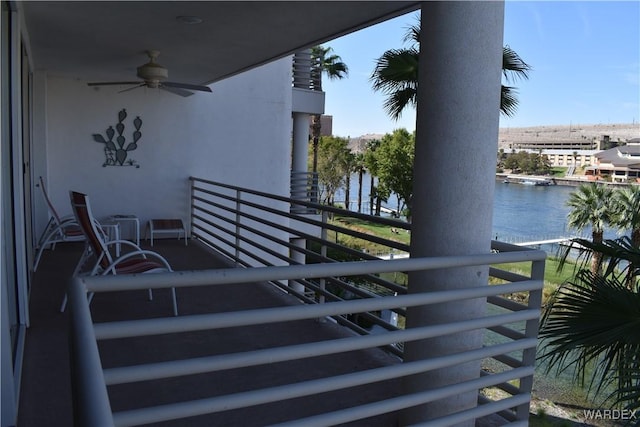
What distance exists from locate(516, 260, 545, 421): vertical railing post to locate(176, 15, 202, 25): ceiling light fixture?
3.25m

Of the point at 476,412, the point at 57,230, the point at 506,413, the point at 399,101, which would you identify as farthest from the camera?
the point at 399,101

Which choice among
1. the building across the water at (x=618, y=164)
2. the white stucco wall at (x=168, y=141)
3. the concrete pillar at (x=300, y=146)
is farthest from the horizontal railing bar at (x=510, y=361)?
the building across the water at (x=618, y=164)

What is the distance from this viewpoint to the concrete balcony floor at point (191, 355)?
278 centimetres

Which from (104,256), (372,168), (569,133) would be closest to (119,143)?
(104,256)

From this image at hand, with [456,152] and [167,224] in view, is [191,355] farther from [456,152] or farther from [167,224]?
[167,224]

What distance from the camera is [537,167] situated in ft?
176

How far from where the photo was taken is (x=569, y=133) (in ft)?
186

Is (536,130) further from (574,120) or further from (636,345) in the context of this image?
(636,345)

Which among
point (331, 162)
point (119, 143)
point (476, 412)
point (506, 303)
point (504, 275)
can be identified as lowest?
point (476, 412)

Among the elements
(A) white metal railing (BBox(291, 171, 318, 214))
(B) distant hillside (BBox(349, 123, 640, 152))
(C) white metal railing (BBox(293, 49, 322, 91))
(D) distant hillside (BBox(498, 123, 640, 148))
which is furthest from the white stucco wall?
(D) distant hillside (BBox(498, 123, 640, 148))

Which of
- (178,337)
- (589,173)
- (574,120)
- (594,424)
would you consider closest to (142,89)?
(178,337)

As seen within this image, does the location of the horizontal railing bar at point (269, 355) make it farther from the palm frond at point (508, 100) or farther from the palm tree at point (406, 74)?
the palm frond at point (508, 100)

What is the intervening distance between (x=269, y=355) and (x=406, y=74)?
6.51 m

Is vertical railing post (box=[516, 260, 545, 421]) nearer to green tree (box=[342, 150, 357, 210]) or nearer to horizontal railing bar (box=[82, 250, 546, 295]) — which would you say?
horizontal railing bar (box=[82, 250, 546, 295])
